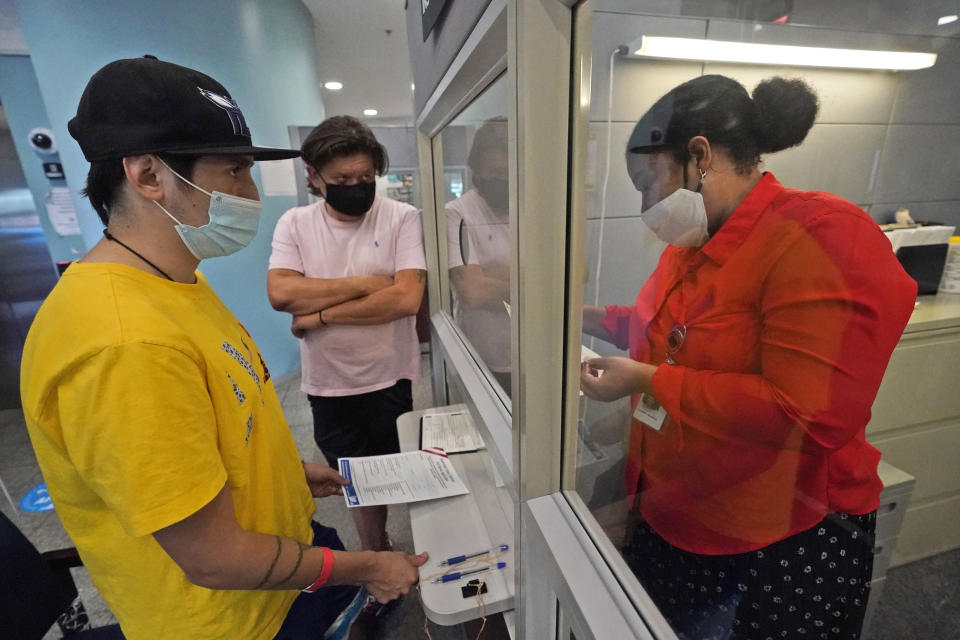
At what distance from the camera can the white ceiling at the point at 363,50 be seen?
4.03 meters

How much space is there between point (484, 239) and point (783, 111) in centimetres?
109

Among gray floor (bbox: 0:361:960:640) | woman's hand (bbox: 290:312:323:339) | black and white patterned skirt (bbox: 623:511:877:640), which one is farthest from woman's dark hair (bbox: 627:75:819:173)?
woman's hand (bbox: 290:312:323:339)

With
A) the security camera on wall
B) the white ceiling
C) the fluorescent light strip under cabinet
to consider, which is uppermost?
the white ceiling

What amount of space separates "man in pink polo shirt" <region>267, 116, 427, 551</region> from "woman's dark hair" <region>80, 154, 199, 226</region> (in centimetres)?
80

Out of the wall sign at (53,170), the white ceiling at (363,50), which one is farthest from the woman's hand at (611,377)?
the wall sign at (53,170)

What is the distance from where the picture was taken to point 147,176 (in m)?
0.73

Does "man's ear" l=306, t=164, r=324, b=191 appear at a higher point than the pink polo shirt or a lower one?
higher

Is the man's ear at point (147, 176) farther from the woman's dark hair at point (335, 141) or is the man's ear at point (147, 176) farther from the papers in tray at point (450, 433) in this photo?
→ the papers in tray at point (450, 433)

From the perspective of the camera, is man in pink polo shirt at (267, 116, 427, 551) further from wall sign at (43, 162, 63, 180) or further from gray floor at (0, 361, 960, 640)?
wall sign at (43, 162, 63, 180)

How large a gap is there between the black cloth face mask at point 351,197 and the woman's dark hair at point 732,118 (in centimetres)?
118

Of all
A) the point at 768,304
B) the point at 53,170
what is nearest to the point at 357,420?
the point at 768,304

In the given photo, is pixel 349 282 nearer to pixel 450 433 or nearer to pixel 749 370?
pixel 450 433

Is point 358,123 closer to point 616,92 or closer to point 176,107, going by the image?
point 176,107

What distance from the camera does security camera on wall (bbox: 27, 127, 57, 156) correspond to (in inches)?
148
